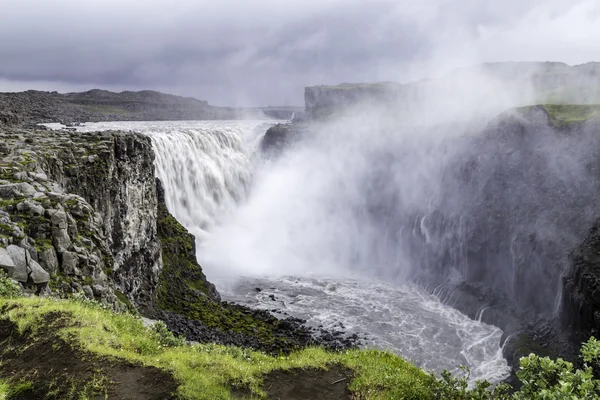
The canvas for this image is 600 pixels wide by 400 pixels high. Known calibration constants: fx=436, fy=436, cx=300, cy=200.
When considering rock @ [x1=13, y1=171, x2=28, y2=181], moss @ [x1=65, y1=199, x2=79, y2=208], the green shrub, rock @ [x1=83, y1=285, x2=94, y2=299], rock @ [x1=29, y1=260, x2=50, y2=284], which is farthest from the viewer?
moss @ [x1=65, y1=199, x2=79, y2=208]

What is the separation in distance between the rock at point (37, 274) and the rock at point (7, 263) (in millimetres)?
789

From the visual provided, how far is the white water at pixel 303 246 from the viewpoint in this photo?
40.3m

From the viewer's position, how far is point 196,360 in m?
11.6

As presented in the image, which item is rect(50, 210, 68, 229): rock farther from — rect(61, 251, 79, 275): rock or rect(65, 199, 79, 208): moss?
rect(65, 199, 79, 208): moss

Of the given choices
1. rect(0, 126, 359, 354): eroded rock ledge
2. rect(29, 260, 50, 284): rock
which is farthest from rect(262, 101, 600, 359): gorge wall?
rect(29, 260, 50, 284): rock

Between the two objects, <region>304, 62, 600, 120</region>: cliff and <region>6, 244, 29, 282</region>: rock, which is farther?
<region>304, 62, 600, 120</region>: cliff

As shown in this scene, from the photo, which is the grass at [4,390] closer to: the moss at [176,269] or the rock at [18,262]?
the rock at [18,262]

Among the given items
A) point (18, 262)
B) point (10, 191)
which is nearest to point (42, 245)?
point (18, 262)

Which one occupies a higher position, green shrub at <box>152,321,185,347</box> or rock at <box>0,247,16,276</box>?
rock at <box>0,247,16,276</box>

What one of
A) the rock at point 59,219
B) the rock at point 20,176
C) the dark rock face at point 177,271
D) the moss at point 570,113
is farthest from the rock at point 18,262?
the moss at point 570,113

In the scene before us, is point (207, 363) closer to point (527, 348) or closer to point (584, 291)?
point (584, 291)

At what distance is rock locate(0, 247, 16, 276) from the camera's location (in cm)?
1399

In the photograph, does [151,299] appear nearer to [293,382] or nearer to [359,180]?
[293,382]

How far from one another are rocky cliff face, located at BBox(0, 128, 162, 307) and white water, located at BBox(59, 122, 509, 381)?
15110 mm
